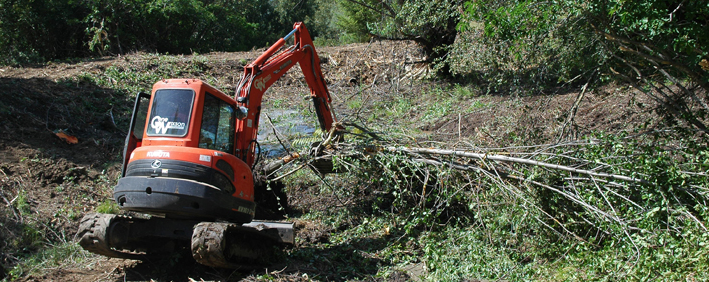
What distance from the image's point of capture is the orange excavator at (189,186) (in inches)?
207

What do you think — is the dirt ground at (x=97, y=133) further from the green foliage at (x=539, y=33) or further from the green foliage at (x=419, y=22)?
the green foliage at (x=419, y=22)

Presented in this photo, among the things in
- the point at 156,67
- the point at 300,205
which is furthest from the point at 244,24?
the point at 300,205

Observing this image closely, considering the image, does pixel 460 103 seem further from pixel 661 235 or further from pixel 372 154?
pixel 661 235

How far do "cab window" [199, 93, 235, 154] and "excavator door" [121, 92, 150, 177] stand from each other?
2.83 feet

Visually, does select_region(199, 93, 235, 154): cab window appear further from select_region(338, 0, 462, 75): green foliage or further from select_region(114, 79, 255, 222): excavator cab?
select_region(338, 0, 462, 75): green foliage

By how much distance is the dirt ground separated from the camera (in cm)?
616

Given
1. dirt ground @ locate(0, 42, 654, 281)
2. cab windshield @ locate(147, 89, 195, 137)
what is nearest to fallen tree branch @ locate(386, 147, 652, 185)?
dirt ground @ locate(0, 42, 654, 281)

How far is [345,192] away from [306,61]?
6.91 ft

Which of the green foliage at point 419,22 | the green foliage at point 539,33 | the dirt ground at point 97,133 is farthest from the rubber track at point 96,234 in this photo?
the green foliage at point 419,22

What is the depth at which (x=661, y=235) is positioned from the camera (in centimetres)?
482

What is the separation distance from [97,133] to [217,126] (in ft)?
19.9

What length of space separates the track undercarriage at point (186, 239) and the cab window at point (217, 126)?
3.06 ft

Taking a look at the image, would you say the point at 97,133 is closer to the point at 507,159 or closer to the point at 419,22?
the point at 419,22

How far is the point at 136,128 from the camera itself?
20.1 feet
